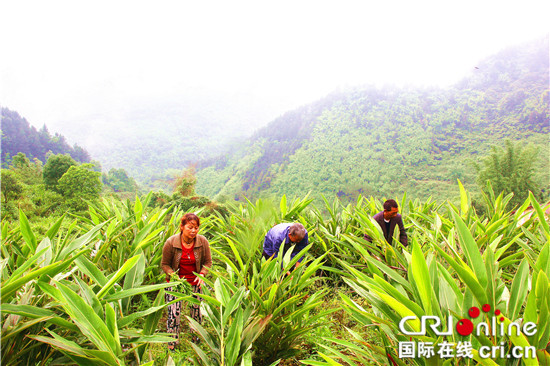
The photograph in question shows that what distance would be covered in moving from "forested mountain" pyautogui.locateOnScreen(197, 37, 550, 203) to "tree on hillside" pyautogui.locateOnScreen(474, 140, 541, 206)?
10772 millimetres

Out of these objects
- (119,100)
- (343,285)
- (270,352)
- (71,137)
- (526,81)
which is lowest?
(526,81)

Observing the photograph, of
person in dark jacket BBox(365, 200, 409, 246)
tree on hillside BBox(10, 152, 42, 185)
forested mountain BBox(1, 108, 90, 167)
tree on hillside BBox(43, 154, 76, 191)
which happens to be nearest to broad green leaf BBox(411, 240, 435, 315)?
person in dark jacket BBox(365, 200, 409, 246)

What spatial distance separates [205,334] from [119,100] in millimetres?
106883

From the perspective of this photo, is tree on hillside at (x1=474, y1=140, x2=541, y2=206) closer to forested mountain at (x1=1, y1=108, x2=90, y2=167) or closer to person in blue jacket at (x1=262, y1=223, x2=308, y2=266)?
person in blue jacket at (x1=262, y1=223, x2=308, y2=266)

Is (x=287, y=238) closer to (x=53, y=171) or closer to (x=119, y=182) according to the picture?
(x=53, y=171)

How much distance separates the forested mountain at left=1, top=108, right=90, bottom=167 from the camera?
34812 mm

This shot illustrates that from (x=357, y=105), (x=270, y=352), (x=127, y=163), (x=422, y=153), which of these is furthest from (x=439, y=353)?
(x=127, y=163)

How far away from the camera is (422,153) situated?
131 feet

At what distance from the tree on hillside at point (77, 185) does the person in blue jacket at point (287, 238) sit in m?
13.3

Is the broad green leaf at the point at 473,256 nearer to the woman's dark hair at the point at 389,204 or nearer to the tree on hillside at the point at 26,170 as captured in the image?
the woman's dark hair at the point at 389,204

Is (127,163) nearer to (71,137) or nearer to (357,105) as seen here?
(71,137)

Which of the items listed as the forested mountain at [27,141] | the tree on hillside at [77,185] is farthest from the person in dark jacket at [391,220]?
the forested mountain at [27,141]

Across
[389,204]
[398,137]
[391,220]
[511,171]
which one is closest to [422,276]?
[389,204]

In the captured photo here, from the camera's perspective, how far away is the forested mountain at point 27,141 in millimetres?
34812
